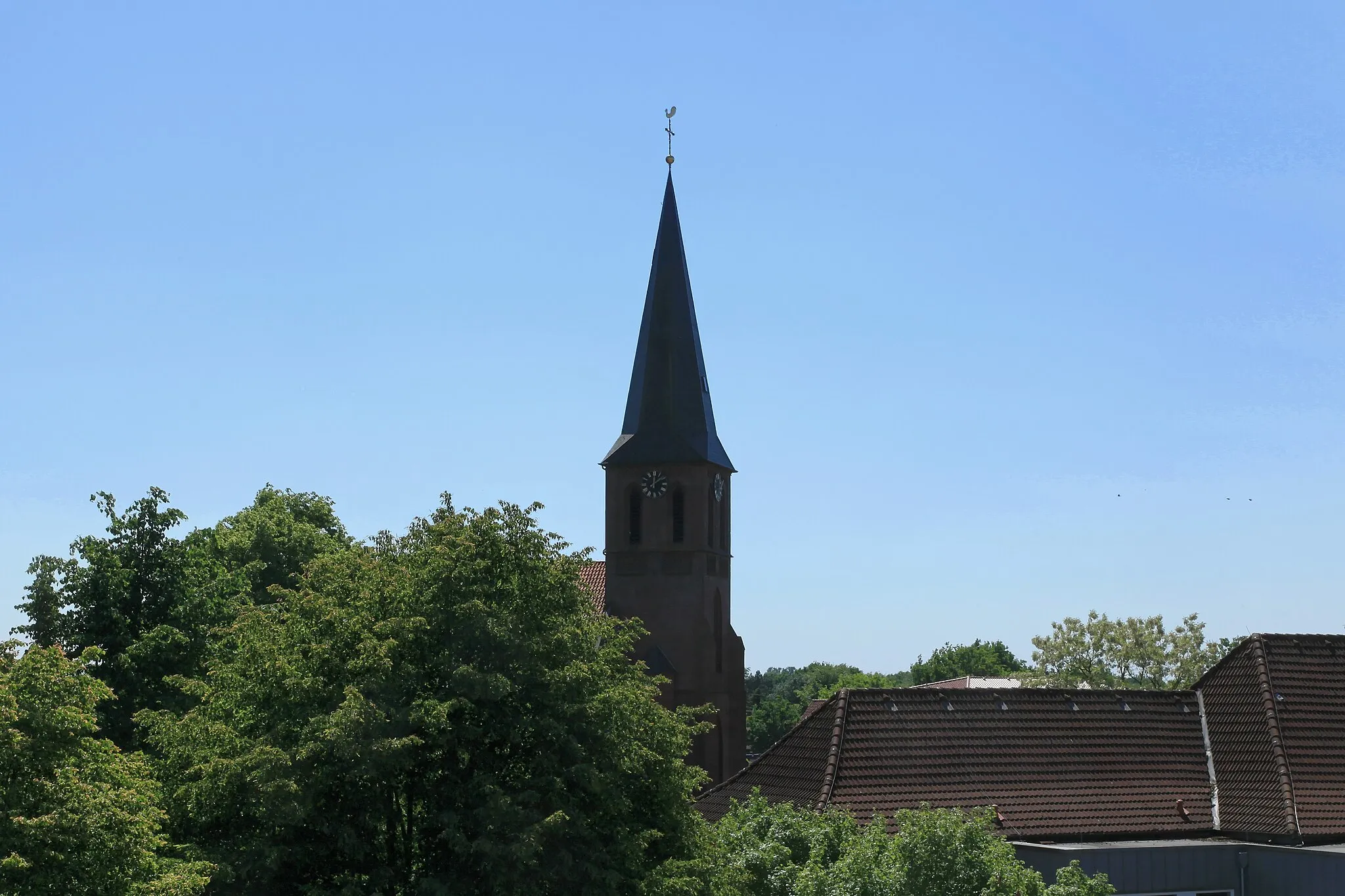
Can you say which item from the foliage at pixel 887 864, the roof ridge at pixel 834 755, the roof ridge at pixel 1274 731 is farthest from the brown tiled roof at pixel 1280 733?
the foliage at pixel 887 864

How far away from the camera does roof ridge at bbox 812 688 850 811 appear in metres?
32.6

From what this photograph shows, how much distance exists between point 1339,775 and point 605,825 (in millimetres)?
19552

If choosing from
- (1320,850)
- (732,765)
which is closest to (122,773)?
(1320,850)

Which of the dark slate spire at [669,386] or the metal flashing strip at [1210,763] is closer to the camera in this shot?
the metal flashing strip at [1210,763]

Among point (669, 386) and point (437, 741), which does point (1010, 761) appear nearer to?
point (437, 741)

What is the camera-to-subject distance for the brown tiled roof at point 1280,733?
3309 centimetres

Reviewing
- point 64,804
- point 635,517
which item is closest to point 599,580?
point 635,517

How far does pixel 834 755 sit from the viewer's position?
3344cm

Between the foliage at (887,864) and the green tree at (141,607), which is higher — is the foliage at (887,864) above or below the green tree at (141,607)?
below

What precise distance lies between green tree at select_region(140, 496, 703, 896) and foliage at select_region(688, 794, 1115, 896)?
135 centimetres

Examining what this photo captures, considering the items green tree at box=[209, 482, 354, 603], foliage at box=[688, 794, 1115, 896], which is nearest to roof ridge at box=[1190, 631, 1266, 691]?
foliage at box=[688, 794, 1115, 896]

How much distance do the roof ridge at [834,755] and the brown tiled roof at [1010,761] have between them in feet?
0.11

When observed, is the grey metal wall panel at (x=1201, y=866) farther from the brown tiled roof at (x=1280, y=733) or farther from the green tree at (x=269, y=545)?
the green tree at (x=269, y=545)

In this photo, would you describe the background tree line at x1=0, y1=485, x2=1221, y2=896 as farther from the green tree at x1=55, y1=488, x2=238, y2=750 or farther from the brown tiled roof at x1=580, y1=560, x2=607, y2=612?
the brown tiled roof at x1=580, y1=560, x2=607, y2=612
